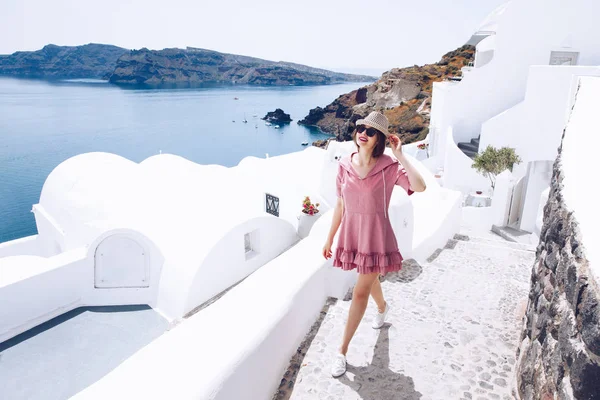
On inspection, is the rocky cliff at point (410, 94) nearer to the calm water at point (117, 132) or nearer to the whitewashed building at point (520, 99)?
the whitewashed building at point (520, 99)

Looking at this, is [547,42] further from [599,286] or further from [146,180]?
[599,286]

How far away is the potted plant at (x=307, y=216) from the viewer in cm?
1103

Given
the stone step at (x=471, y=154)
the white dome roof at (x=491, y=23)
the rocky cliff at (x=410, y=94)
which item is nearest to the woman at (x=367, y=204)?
the stone step at (x=471, y=154)

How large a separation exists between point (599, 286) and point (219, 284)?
8014 mm

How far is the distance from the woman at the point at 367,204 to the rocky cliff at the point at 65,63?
7892 inches

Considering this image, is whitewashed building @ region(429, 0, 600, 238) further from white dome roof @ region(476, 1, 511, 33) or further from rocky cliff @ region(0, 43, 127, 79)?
rocky cliff @ region(0, 43, 127, 79)

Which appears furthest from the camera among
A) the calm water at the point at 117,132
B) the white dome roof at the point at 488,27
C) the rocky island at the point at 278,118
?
the rocky island at the point at 278,118

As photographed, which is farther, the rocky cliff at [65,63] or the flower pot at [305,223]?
the rocky cliff at [65,63]

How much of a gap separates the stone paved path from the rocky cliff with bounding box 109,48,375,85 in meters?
174

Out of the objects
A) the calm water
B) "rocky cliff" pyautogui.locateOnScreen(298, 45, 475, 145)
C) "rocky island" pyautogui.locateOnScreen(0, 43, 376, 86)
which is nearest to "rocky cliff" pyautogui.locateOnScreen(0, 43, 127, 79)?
"rocky island" pyautogui.locateOnScreen(0, 43, 376, 86)

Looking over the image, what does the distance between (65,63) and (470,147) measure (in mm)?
202593

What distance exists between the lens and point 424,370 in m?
3.21

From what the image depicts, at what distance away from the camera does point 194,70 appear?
17300cm

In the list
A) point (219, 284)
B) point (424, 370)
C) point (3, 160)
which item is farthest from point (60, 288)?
point (3, 160)
